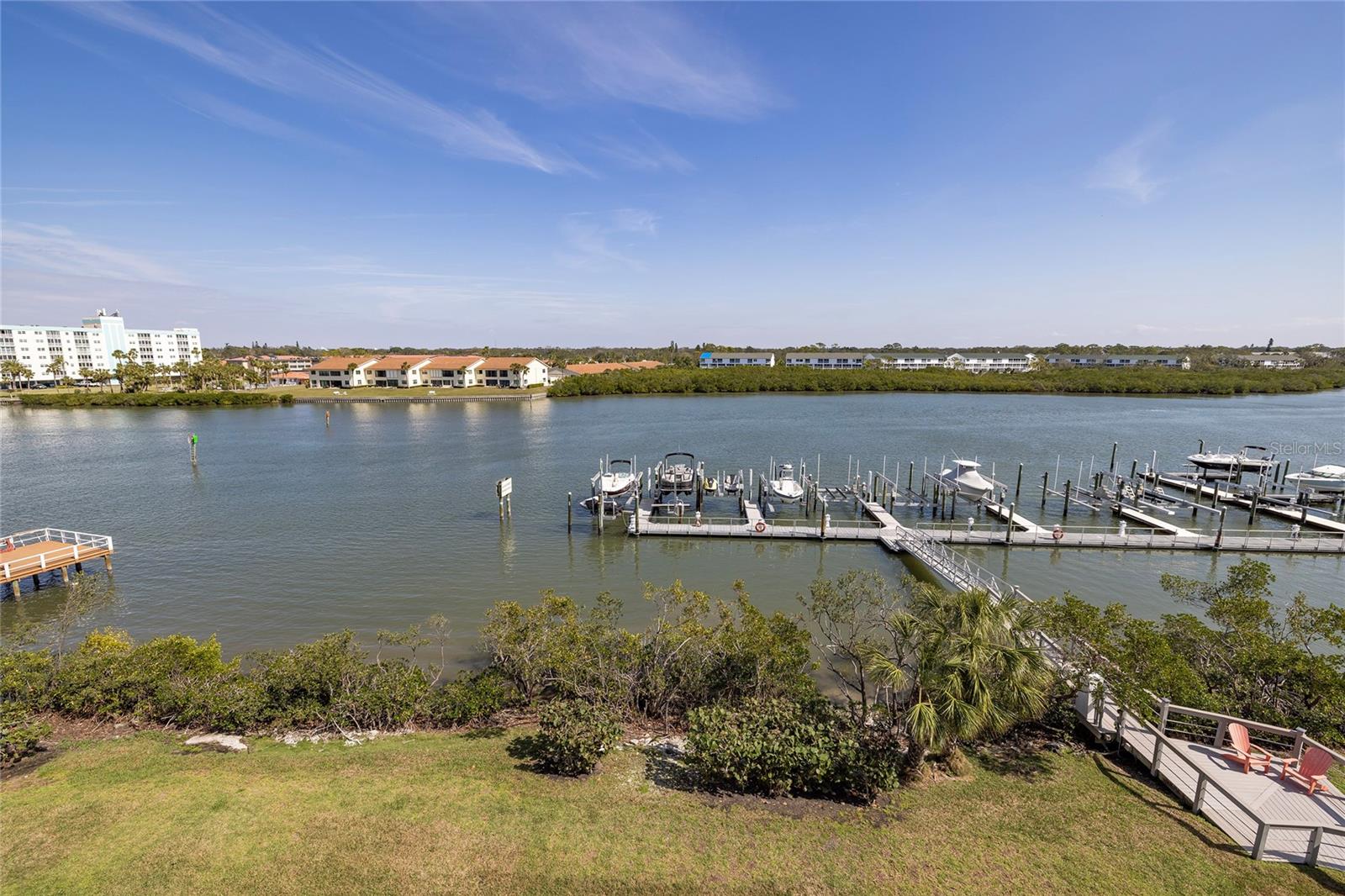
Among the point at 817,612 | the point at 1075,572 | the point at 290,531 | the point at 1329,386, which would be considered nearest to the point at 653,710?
the point at 817,612

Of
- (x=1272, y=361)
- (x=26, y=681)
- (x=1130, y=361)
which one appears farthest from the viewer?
(x=1272, y=361)

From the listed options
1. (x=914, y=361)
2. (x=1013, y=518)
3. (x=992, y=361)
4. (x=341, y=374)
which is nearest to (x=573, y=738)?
(x=1013, y=518)

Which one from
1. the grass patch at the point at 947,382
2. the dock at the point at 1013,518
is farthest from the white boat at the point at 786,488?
the grass patch at the point at 947,382

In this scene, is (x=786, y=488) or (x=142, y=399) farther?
(x=142, y=399)

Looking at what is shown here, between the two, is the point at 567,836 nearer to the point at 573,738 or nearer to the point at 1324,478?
the point at 573,738

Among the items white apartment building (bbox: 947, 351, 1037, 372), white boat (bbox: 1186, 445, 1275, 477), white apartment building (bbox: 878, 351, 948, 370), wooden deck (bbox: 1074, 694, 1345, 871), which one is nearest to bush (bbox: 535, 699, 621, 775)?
wooden deck (bbox: 1074, 694, 1345, 871)

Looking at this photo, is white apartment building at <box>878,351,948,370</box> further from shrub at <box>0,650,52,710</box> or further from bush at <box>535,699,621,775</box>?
shrub at <box>0,650,52,710</box>

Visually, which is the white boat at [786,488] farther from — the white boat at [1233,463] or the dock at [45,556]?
the dock at [45,556]
